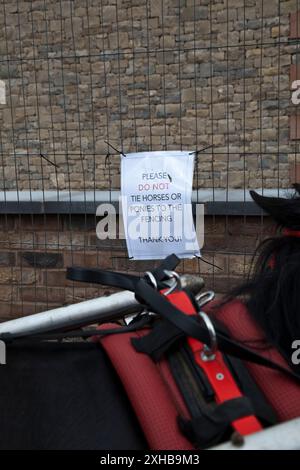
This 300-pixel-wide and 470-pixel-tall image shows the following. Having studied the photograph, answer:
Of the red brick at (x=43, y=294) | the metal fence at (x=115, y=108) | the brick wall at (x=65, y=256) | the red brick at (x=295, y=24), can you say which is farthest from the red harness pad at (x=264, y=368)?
the red brick at (x=295, y=24)

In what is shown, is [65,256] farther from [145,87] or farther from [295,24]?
[295,24]

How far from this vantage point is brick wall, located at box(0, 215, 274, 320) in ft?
14.4

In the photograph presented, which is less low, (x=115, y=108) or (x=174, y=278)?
(x=115, y=108)

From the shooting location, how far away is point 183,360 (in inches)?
45.5

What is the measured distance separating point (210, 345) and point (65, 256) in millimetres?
3965

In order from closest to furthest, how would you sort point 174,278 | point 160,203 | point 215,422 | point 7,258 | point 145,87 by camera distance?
point 215,422 < point 174,278 < point 160,203 < point 7,258 < point 145,87

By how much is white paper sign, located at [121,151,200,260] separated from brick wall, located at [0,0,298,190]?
1.08m

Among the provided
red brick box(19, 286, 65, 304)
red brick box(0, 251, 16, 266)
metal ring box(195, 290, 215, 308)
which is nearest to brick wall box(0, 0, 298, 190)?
red brick box(0, 251, 16, 266)

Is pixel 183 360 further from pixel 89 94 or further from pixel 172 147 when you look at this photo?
pixel 89 94

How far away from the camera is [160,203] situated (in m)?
4.10

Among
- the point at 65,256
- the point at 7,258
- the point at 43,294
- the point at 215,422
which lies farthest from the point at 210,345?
the point at 7,258

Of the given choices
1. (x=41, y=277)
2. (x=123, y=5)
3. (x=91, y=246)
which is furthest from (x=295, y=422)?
(x=123, y=5)

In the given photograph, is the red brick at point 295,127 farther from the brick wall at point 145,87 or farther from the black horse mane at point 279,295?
the black horse mane at point 279,295
